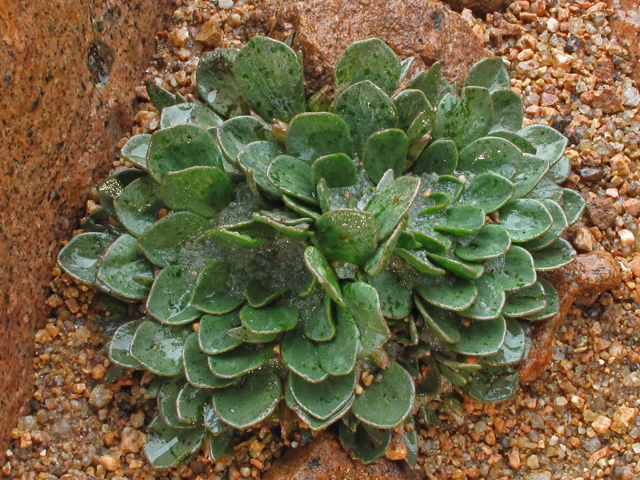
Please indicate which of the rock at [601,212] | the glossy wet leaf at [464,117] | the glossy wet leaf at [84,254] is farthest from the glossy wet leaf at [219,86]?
the rock at [601,212]

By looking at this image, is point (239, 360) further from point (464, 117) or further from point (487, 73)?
point (487, 73)

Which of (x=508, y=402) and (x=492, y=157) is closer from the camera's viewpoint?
(x=492, y=157)

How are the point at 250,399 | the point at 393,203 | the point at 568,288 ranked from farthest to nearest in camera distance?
the point at 568,288 < the point at 250,399 < the point at 393,203

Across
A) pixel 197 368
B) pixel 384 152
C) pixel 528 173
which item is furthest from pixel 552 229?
pixel 197 368

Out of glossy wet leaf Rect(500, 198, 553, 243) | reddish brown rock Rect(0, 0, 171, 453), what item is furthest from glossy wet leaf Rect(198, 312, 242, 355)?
glossy wet leaf Rect(500, 198, 553, 243)

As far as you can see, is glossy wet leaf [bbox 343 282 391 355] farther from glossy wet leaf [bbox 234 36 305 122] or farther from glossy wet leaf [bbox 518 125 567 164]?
glossy wet leaf [bbox 518 125 567 164]

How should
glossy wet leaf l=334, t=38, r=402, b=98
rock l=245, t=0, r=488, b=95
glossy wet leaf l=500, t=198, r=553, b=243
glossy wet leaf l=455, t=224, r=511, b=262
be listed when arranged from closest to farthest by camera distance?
glossy wet leaf l=455, t=224, r=511, b=262 → glossy wet leaf l=500, t=198, r=553, b=243 → glossy wet leaf l=334, t=38, r=402, b=98 → rock l=245, t=0, r=488, b=95

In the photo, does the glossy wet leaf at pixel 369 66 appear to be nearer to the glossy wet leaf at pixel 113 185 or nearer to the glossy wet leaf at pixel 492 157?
the glossy wet leaf at pixel 492 157
